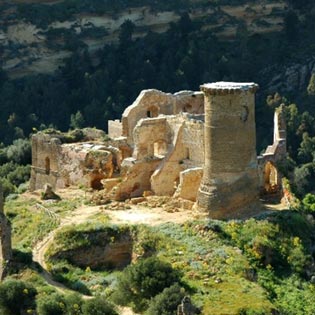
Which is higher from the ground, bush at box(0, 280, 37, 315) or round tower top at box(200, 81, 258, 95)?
round tower top at box(200, 81, 258, 95)

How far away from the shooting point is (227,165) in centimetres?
3734

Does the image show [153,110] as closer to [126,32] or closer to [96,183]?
[96,183]

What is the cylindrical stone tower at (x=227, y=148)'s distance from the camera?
37.0 metres

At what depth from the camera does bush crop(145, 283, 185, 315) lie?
31.6 metres

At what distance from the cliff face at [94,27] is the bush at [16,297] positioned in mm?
48809

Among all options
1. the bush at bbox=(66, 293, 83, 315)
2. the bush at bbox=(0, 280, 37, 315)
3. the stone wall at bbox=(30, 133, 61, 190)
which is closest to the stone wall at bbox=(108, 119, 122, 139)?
the stone wall at bbox=(30, 133, 61, 190)

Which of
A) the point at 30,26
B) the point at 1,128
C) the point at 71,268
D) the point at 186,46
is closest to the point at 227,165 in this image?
the point at 71,268

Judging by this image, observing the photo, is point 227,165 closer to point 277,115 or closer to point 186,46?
point 277,115

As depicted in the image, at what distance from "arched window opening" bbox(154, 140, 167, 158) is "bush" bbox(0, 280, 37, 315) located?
944 cm

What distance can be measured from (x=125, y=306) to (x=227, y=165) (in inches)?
248

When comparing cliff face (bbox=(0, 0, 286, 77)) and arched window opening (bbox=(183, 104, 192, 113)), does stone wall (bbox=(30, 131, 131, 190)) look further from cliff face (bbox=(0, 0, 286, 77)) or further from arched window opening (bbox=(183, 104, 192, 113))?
cliff face (bbox=(0, 0, 286, 77))

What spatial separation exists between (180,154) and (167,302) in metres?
9.82

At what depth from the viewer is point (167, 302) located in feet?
104

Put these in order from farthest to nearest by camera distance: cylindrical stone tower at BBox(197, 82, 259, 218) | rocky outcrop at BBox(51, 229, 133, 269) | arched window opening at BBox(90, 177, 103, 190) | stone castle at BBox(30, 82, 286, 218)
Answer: arched window opening at BBox(90, 177, 103, 190)
stone castle at BBox(30, 82, 286, 218)
cylindrical stone tower at BBox(197, 82, 259, 218)
rocky outcrop at BBox(51, 229, 133, 269)
